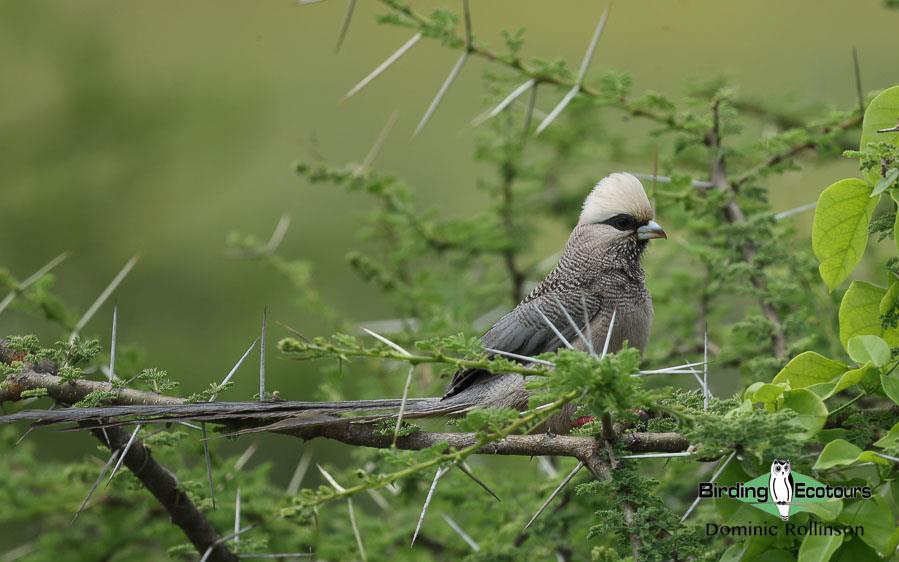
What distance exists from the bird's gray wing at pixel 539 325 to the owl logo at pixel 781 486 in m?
1.46

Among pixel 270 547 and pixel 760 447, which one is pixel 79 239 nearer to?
pixel 270 547

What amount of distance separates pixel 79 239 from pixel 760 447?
8.25 m

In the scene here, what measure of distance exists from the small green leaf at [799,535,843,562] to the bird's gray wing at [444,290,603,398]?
4.96 feet

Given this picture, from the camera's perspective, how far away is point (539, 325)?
3305mm

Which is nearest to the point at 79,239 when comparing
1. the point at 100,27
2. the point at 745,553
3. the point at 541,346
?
the point at 100,27

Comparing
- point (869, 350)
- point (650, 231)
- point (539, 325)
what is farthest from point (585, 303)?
point (869, 350)

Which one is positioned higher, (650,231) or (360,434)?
(650,231)

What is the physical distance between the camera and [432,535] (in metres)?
3.91

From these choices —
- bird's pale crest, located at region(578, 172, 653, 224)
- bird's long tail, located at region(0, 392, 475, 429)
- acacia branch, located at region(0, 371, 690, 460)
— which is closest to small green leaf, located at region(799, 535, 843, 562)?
acacia branch, located at region(0, 371, 690, 460)

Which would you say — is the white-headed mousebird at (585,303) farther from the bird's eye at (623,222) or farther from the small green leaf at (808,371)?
the small green leaf at (808,371)

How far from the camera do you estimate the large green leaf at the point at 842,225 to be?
6.36 feet

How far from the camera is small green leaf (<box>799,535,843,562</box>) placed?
1.68 meters

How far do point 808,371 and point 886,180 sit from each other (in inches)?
15.8

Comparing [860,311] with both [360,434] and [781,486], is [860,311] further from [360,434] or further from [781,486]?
[360,434]
